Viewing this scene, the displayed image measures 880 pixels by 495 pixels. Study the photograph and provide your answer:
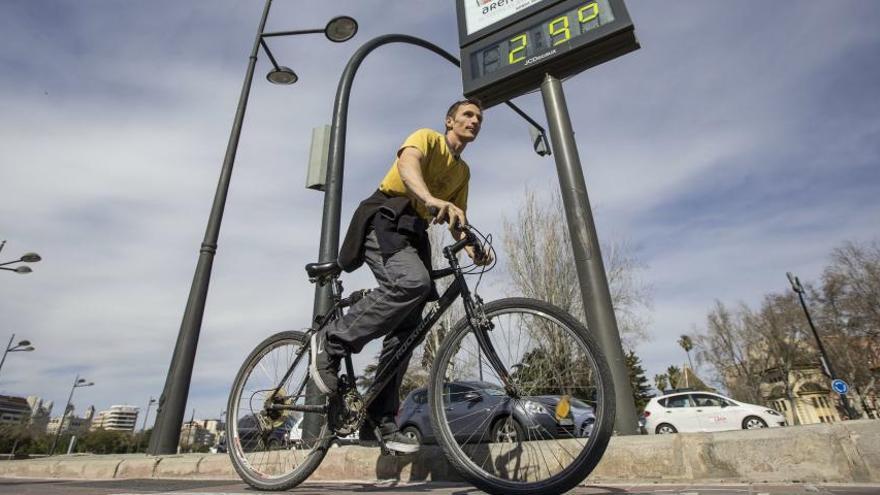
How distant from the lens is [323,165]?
5.52m

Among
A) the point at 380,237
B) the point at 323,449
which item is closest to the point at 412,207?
the point at 380,237

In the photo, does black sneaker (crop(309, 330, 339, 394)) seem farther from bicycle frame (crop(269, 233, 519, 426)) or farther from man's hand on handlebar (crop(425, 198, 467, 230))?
man's hand on handlebar (crop(425, 198, 467, 230))

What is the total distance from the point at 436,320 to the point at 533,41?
17.5 ft

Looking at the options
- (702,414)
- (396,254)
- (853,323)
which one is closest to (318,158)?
(396,254)

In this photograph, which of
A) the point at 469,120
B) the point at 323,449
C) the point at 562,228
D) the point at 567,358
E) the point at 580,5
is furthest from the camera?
the point at 562,228

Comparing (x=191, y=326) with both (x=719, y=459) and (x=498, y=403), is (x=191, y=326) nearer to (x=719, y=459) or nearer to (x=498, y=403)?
(x=498, y=403)

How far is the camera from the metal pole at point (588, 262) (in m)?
3.66

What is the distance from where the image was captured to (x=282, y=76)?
25.0ft

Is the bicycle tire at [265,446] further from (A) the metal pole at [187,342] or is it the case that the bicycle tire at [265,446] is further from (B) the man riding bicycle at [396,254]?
(A) the metal pole at [187,342]

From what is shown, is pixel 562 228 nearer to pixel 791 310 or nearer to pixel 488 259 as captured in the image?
pixel 488 259

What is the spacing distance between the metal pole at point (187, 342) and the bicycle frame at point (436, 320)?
9.79ft

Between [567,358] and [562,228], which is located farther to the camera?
[562,228]

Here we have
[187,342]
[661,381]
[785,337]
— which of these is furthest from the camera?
[661,381]

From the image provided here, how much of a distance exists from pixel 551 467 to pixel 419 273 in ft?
3.34
